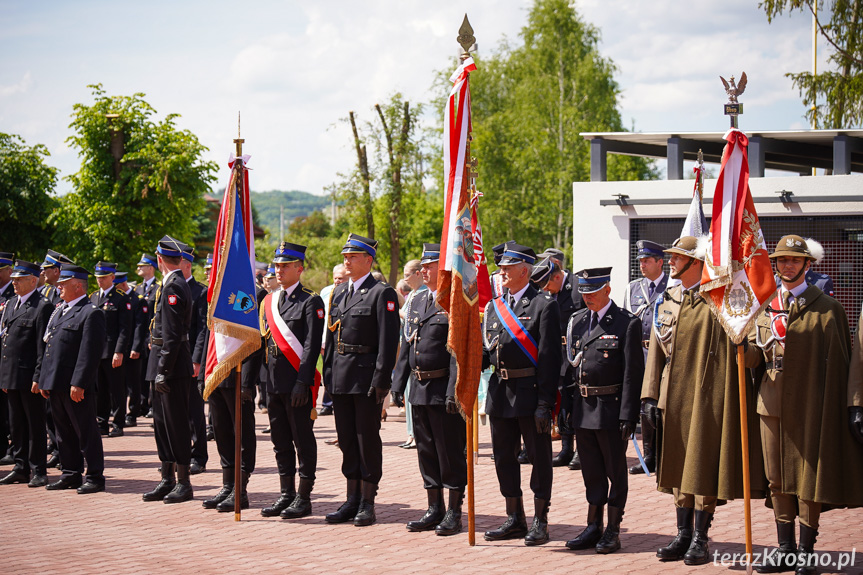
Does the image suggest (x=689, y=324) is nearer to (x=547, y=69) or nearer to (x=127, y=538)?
(x=127, y=538)

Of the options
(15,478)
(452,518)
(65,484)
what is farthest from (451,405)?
(15,478)

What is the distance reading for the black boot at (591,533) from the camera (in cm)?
681

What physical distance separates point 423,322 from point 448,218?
956 millimetres

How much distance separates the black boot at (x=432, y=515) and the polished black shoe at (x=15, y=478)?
16.3ft

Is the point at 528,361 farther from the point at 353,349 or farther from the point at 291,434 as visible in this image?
the point at 291,434

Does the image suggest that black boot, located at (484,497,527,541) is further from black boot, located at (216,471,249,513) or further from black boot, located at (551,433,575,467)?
black boot, located at (551,433,575,467)

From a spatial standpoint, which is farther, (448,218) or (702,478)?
(448,218)

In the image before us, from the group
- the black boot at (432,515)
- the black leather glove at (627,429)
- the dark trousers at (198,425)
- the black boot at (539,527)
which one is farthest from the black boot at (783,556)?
the dark trousers at (198,425)

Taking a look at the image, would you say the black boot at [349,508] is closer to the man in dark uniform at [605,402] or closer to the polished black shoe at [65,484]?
the man in dark uniform at [605,402]

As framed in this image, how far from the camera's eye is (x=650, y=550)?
22.3ft

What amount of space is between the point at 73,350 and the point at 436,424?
4.38 metres

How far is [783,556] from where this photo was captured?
242 inches

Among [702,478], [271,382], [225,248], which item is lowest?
[702,478]

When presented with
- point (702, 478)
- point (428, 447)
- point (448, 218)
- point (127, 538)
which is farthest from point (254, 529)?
point (702, 478)
